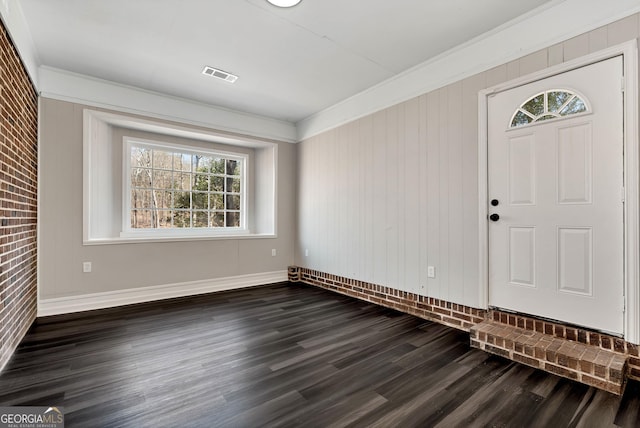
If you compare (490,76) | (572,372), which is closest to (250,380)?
(572,372)

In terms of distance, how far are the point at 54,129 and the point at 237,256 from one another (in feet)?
8.43

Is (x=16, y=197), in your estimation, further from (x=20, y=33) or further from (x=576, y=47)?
(x=576, y=47)

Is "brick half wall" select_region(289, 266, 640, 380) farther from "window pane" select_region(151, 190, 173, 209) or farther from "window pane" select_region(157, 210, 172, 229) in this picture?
"window pane" select_region(151, 190, 173, 209)

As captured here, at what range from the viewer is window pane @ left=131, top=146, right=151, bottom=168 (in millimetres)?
4008

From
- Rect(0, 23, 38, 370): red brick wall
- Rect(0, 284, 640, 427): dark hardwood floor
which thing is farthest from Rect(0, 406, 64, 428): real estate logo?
Rect(0, 23, 38, 370): red brick wall

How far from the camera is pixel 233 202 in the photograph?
495 cm

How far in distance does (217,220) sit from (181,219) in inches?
21.4

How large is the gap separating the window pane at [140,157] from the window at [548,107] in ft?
14.2

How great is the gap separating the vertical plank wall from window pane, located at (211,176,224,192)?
1.57m

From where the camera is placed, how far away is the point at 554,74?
89.2 inches

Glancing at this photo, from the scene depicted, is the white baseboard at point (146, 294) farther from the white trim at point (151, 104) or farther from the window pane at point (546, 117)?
the window pane at point (546, 117)

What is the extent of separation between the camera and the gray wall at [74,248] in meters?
3.14

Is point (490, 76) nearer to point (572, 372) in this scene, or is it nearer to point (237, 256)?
point (572, 372)

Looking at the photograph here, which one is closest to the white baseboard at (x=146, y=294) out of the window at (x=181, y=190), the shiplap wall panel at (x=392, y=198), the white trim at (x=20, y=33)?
the window at (x=181, y=190)
